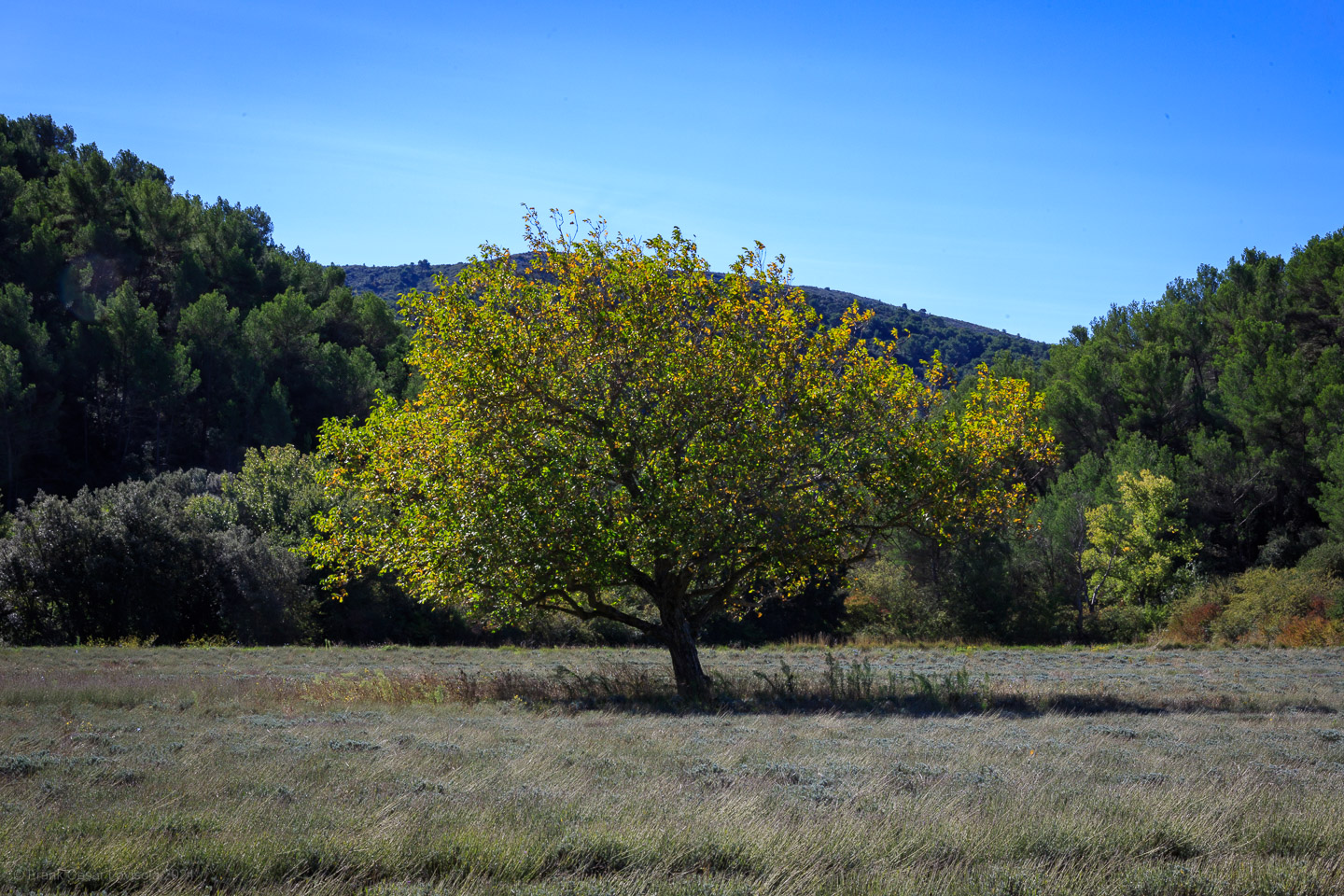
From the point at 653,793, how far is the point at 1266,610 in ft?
138

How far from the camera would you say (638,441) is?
49.4 ft

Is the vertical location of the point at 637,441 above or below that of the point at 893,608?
above

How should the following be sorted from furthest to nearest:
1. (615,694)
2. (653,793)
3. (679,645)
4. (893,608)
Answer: (893,608) → (679,645) → (615,694) → (653,793)

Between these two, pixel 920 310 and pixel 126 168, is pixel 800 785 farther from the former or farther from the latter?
pixel 920 310

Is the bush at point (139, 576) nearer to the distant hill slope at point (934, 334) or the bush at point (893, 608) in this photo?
the bush at point (893, 608)

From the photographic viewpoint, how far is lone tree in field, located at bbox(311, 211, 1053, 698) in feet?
47.6

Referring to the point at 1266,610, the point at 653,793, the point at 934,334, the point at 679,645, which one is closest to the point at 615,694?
the point at 679,645

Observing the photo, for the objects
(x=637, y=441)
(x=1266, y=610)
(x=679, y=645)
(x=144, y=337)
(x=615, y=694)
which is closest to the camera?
(x=637, y=441)

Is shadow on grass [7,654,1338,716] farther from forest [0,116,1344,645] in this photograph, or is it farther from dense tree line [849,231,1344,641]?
dense tree line [849,231,1344,641]

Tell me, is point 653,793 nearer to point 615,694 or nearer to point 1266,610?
point 615,694

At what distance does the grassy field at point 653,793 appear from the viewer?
16.6ft

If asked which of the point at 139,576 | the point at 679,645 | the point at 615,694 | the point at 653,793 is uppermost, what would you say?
the point at 653,793

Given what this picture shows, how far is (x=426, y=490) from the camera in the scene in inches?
579

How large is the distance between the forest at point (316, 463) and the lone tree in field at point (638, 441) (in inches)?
737
